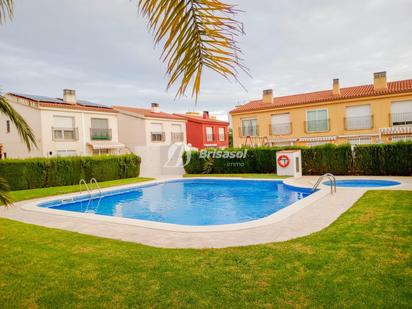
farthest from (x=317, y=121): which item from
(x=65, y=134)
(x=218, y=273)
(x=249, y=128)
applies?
(x=218, y=273)

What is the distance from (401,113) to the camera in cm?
2647

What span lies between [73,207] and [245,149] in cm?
1306

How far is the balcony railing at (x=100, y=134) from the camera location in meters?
29.4

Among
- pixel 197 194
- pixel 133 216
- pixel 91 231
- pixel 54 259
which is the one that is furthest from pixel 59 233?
pixel 197 194

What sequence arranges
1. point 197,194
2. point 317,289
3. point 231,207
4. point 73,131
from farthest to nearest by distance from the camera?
point 73,131
point 197,194
point 231,207
point 317,289

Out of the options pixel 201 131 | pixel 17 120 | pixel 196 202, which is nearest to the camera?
pixel 17 120

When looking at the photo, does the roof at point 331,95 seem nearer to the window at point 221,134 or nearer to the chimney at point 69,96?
the window at point 221,134

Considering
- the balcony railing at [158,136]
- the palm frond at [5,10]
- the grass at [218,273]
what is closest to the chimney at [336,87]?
the balcony railing at [158,136]

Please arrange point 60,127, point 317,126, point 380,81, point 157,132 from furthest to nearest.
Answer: point 157,132 → point 317,126 → point 380,81 → point 60,127

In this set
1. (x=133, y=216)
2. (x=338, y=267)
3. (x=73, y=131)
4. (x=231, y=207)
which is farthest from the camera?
(x=73, y=131)

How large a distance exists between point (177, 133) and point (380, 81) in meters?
22.4

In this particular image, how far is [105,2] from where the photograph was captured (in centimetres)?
127

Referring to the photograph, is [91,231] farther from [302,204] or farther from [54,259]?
[302,204]

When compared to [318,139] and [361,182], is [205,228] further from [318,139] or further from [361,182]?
[318,139]
